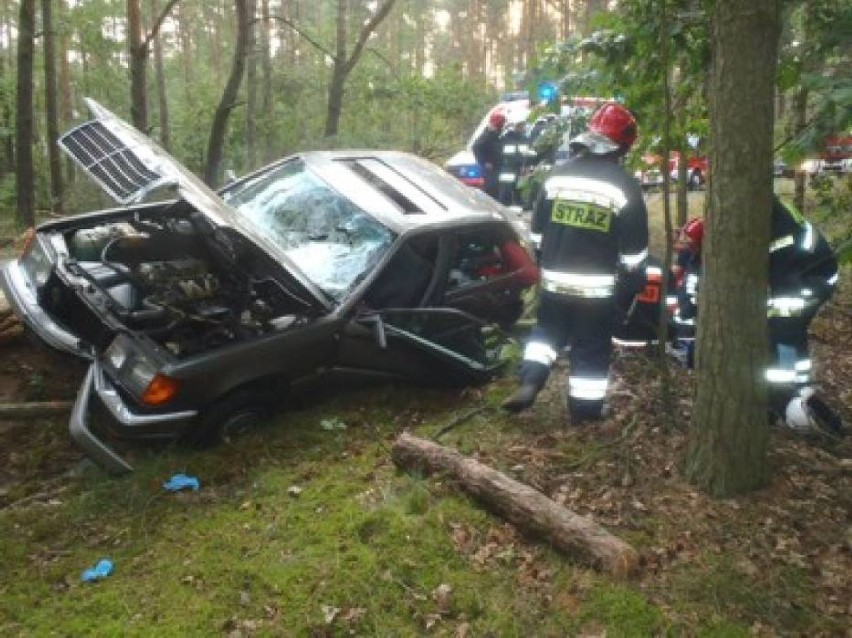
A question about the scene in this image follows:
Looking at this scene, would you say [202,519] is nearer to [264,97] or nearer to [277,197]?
[277,197]

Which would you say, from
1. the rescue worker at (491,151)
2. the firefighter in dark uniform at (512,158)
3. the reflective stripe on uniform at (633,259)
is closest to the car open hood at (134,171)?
the reflective stripe on uniform at (633,259)

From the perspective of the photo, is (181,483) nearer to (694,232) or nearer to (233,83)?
(694,232)

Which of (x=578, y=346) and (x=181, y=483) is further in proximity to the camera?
(x=578, y=346)

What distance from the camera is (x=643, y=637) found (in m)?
3.12

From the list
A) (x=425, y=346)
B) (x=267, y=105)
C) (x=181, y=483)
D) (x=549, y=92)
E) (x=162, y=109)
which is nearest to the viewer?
(x=181, y=483)

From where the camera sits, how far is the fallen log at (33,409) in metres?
4.65

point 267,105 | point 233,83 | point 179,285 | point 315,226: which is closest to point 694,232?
point 315,226

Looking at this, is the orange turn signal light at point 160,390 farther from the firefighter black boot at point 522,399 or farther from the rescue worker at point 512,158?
the rescue worker at point 512,158

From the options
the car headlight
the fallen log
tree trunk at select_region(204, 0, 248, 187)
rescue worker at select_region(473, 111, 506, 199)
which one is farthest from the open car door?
tree trunk at select_region(204, 0, 248, 187)

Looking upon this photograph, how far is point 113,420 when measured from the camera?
169 inches

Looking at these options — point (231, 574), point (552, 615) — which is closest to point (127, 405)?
Result: point (231, 574)

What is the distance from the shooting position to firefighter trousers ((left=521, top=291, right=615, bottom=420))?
4.87m

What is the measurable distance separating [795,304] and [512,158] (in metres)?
6.36

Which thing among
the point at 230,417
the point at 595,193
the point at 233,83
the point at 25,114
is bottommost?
the point at 230,417
